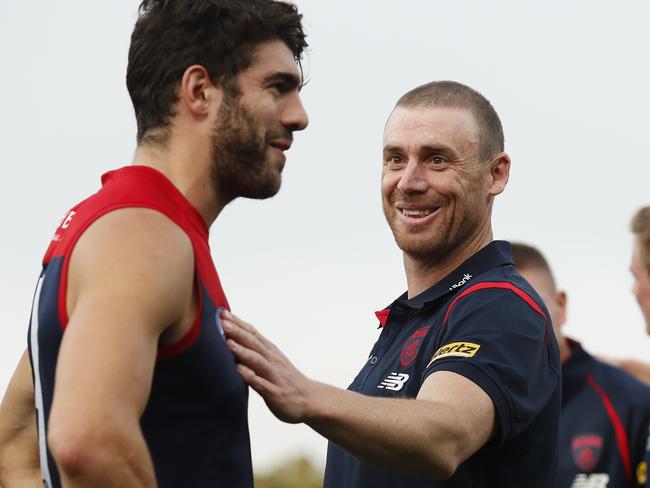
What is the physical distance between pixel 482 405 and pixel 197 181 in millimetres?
1249

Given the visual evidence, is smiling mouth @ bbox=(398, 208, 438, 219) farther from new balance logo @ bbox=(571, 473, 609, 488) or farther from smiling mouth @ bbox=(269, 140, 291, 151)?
new balance logo @ bbox=(571, 473, 609, 488)

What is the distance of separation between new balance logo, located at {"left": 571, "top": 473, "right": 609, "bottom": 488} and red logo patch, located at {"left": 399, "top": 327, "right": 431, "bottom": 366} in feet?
8.62

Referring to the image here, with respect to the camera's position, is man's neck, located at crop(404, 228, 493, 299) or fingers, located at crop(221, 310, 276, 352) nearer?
fingers, located at crop(221, 310, 276, 352)

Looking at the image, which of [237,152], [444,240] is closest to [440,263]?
[444,240]

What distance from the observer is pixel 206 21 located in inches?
136

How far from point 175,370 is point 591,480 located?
423 centimetres

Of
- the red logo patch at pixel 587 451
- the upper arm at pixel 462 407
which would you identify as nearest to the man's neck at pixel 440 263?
the upper arm at pixel 462 407

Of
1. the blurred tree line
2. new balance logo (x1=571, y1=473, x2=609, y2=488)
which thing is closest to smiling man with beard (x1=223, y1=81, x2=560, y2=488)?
new balance logo (x1=571, y1=473, x2=609, y2=488)

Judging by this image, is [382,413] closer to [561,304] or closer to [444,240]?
[444,240]

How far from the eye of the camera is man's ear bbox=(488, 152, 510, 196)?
497 cm

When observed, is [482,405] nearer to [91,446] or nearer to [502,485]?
[502,485]

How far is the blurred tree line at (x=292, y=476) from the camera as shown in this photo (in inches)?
556

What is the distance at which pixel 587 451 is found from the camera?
6.73m

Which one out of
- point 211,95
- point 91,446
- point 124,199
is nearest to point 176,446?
point 91,446
